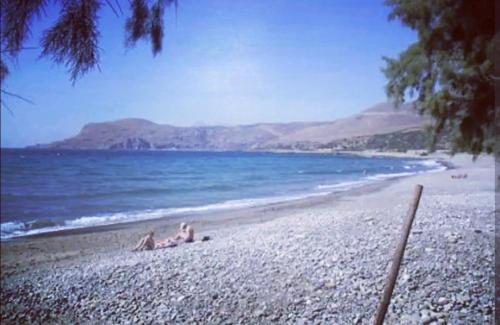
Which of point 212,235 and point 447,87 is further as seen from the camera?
point 212,235

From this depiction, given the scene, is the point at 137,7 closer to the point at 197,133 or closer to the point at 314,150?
the point at 314,150

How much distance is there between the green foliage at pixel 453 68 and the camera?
5441 mm

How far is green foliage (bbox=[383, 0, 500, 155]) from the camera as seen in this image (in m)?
5.44

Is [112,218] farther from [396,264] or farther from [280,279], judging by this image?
[396,264]

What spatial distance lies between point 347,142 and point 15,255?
374 ft

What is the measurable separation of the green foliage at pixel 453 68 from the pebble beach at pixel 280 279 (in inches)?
47.6

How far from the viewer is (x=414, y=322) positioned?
413cm

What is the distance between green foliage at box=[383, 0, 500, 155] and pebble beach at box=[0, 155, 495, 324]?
1209mm

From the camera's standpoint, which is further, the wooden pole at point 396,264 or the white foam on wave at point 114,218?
the white foam on wave at point 114,218

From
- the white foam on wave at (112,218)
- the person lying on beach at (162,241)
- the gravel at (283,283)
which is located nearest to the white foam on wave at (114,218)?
the white foam on wave at (112,218)

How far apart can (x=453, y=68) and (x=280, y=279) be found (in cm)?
467

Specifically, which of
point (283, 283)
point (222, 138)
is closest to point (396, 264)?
point (283, 283)

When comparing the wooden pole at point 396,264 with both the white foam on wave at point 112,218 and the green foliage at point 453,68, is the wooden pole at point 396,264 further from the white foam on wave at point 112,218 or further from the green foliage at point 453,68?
the white foam on wave at point 112,218

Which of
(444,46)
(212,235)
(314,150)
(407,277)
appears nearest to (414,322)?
(407,277)
